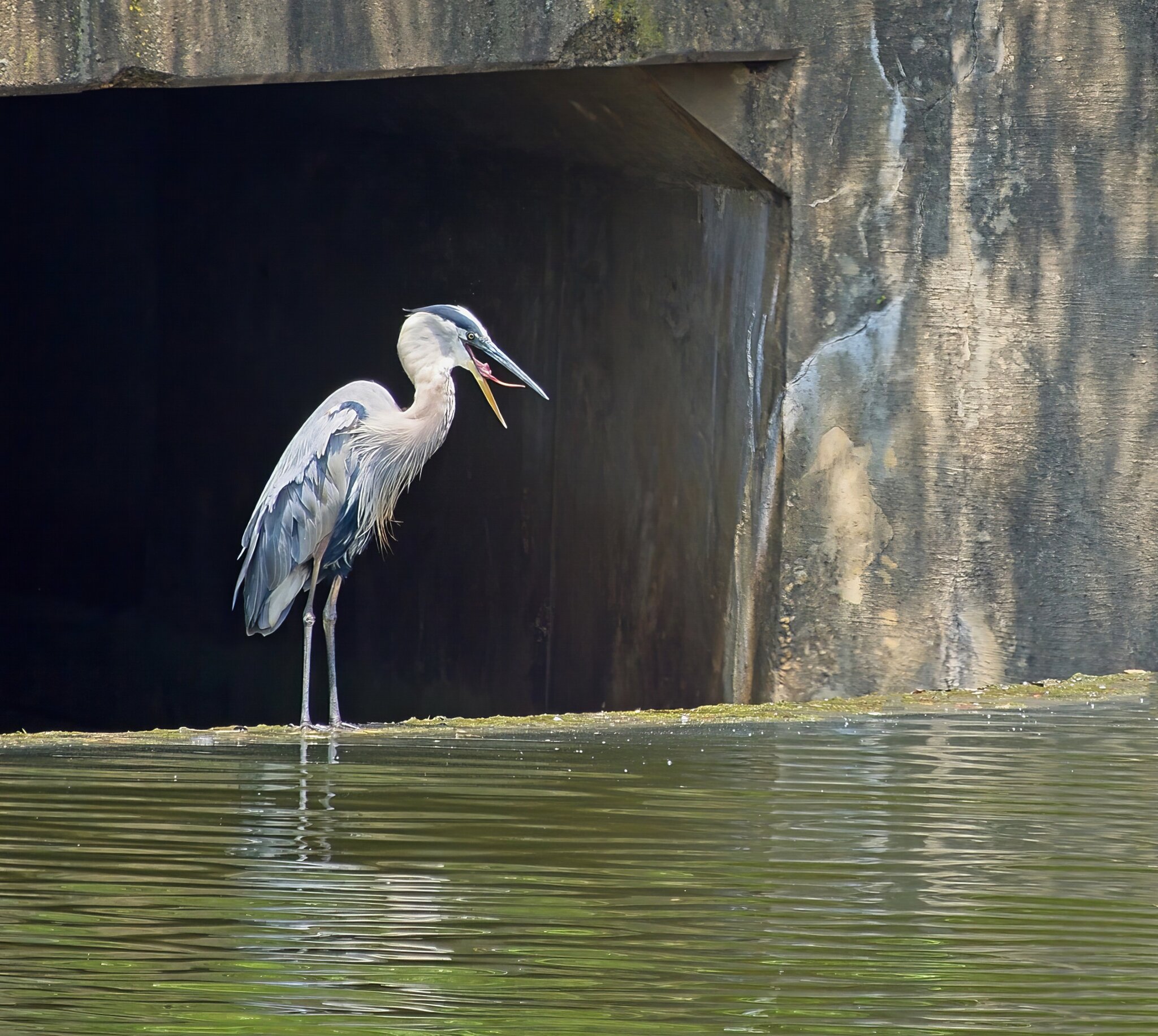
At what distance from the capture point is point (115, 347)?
10.7 meters

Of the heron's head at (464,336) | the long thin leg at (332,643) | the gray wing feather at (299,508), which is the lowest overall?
the long thin leg at (332,643)

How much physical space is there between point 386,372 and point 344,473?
4.03 m

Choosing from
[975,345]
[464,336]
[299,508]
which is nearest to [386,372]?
[464,336]

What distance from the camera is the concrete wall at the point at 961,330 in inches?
229

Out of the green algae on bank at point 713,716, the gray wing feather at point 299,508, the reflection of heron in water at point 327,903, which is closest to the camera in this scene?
the reflection of heron in water at point 327,903

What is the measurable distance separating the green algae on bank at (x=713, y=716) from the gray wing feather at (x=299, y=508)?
41cm

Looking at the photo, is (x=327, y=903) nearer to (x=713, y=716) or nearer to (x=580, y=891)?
(x=580, y=891)

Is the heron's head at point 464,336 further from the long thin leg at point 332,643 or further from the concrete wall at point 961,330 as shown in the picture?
the concrete wall at point 961,330

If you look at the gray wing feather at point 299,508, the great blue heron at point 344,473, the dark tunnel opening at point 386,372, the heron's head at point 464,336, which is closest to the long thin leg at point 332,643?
the great blue heron at point 344,473

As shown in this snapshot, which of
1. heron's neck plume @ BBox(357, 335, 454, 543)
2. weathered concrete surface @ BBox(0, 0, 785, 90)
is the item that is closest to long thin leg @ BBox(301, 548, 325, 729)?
heron's neck plume @ BBox(357, 335, 454, 543)

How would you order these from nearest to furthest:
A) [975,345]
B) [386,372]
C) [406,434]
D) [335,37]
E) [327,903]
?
[327,903], [335,37], [406,434], [975,345], [386,372]

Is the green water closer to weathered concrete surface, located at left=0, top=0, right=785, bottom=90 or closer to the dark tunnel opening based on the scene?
weathered concrete surface, located at left=0, top=0, right=785, bottom=90

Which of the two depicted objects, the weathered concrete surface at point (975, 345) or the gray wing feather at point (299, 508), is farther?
the weathered concrete surface at point (975, 345)

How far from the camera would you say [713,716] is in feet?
17.6
